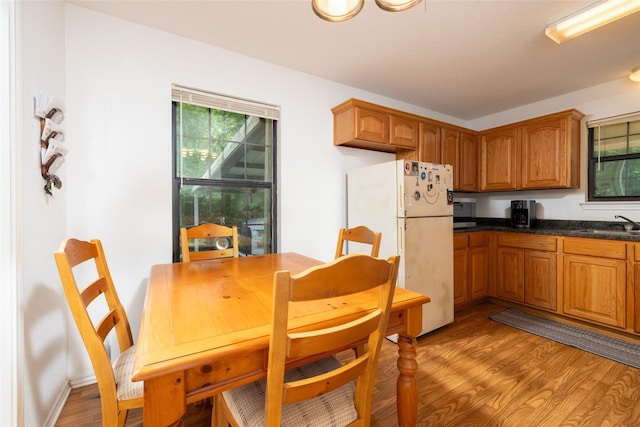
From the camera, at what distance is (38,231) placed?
1.37 m

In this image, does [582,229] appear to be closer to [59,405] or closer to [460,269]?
[460,269]

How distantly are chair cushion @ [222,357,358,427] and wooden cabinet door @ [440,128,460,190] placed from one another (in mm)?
2895

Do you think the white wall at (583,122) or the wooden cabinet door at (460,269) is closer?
the white wall at (583,122)

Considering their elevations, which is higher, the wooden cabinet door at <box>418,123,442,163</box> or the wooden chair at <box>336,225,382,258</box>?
the wooden cabinet door at <box>418,123,442,163</box>

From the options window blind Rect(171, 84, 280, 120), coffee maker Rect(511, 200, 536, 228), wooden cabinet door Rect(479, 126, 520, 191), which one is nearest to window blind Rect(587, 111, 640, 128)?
wooden cabinet door Rect(479, 126, 520, 191)

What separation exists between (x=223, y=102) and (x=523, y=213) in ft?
11.5

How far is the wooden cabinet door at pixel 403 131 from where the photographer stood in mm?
2793

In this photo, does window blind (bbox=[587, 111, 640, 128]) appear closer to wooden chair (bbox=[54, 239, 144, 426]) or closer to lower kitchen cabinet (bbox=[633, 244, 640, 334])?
lower kitchen cabinet (bbox=[633, 244, 640, 334])

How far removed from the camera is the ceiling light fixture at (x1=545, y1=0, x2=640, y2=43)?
63.0 inches

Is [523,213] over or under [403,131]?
under

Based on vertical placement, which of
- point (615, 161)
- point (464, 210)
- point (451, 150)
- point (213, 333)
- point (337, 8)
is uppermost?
point (337, 8)

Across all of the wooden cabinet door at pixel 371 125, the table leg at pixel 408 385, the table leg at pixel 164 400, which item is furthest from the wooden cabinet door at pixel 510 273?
the table leg at pixel 164 400

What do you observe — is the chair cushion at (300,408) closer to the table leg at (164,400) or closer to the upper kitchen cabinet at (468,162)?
the table leg at (164,400)

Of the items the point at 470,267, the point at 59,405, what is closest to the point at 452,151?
the point at 470,267
